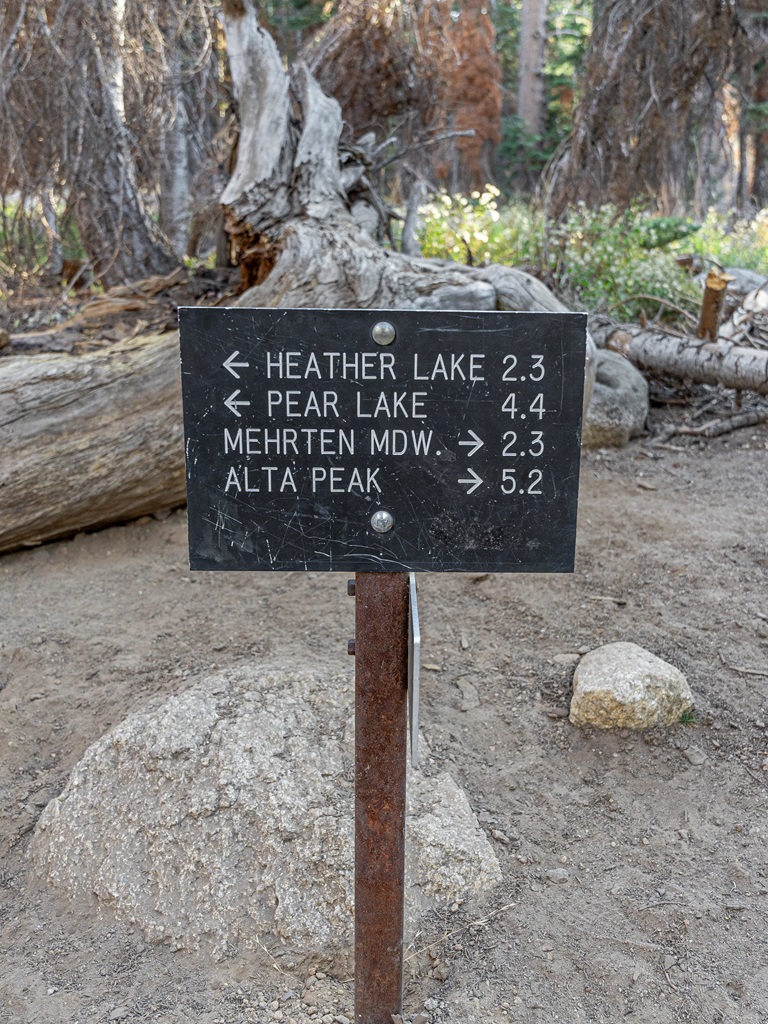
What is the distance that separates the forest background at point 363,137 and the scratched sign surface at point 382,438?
3.37 m

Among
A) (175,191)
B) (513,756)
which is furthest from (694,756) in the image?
(175,191)

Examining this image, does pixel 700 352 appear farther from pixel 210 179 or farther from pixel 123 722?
pixel 123 722

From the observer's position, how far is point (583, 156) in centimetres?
828

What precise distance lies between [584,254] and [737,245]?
510 centimetres

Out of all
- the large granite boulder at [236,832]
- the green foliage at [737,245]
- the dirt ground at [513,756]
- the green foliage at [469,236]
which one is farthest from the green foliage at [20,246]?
the green foliage at [737,245]

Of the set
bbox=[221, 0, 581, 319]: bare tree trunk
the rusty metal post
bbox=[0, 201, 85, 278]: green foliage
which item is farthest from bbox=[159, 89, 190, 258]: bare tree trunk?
the rusty metal post

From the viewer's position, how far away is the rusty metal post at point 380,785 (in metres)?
1.81

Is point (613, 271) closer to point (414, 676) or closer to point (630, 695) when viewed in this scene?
point (630, 695)

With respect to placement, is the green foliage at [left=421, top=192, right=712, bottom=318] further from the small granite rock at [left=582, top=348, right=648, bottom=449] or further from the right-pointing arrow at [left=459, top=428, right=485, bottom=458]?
the right-pointing arrow at [left=459, top=428, right=485, bottom=458]

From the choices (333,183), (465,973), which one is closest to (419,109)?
(333,183)

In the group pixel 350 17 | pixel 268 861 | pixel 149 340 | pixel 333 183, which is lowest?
pixel 268 861

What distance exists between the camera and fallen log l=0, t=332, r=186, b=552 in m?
3.99

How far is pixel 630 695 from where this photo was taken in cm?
289

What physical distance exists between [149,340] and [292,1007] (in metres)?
3.23
